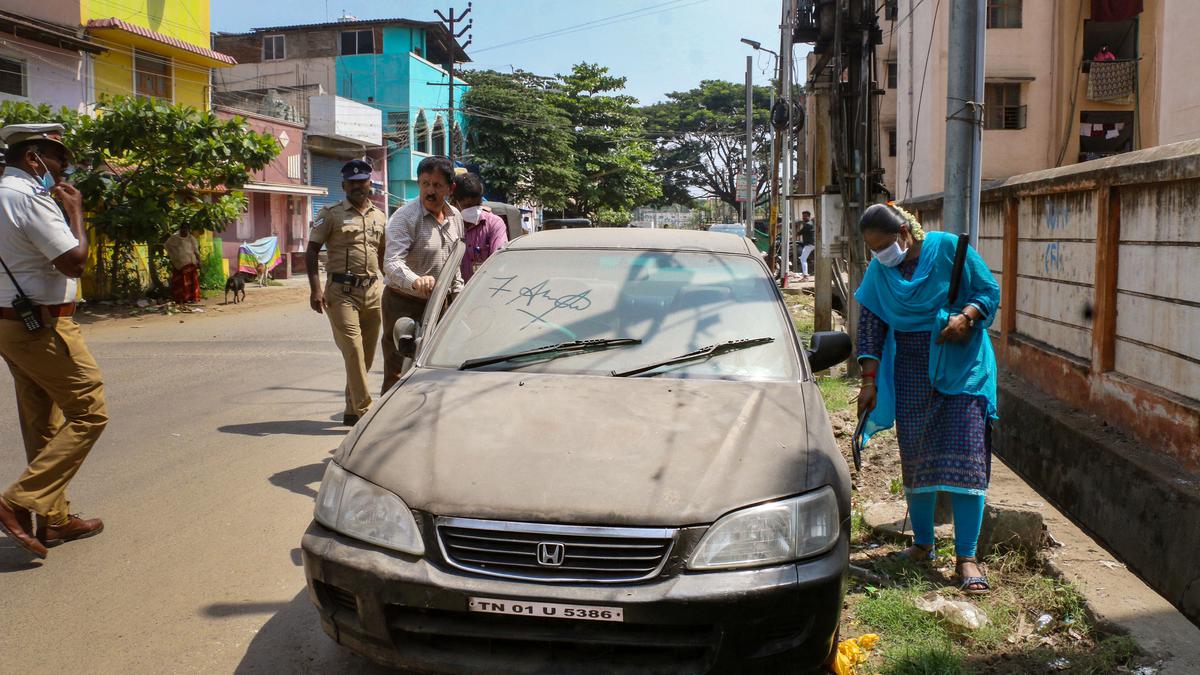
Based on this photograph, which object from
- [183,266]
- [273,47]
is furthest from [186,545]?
[273,47]

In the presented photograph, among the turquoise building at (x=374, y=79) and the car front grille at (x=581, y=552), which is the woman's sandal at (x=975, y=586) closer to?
the car front grille at (x=581, y=552)

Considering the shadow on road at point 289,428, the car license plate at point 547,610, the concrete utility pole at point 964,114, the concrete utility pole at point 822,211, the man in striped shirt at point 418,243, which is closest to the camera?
the car license plate at point 547,610

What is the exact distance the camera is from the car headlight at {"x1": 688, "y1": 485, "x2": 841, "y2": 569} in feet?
8.86

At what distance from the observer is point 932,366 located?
4.16 metres

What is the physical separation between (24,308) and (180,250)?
1415 cm

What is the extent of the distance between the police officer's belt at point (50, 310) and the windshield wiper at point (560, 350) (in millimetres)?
1970

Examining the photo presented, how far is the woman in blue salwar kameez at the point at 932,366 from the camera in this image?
13.3 ft

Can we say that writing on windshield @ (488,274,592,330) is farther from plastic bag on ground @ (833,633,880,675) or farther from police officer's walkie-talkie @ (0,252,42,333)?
police officer's walkie-talkie @ (0,252,42,333)

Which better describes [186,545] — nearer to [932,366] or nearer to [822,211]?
[932,366]

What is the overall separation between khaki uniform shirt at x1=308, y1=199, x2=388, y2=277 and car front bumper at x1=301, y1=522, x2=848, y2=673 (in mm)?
3984

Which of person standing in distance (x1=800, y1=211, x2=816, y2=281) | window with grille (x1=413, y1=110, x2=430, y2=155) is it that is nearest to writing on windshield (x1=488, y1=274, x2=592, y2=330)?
person standing in distance (x1=800, y1=211, x2=816, y2=281)

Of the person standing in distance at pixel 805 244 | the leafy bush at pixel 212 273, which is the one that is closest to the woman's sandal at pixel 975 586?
the leafy bush at pixel 212 273

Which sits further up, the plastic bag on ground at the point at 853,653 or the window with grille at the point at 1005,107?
the window with grille at the point at 1005,107

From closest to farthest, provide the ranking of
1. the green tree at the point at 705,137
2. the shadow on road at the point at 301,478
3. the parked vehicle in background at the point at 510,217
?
the shadow on road at the point at 301,478 < the parked vehicle in background at the point at 510,217 < the green tree at the point at 705,137
